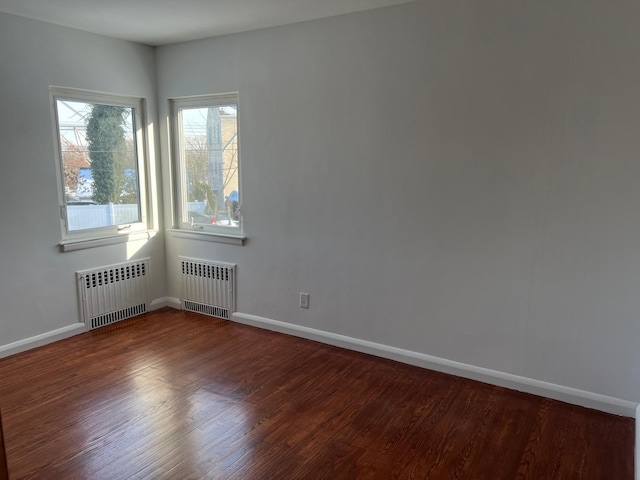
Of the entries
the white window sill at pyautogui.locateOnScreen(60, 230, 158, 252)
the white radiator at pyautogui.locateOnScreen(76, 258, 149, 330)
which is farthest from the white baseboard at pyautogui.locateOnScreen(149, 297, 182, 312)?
the white window sill at pyautogui.locateOnScreen(60, 230, 158, 252)

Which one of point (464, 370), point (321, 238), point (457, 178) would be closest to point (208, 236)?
point (321, 238)

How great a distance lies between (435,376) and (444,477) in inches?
40.8

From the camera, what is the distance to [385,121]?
10.4 feet

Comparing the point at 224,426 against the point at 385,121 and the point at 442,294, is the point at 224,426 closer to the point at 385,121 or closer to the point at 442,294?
the point at 442,294

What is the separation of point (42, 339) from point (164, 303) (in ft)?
3.92

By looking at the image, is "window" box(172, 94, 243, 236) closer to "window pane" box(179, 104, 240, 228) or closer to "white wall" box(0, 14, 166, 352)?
"window pane" box(179, 104, 240, 228)

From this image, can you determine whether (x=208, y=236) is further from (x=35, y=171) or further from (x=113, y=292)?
(x=35, y=171)

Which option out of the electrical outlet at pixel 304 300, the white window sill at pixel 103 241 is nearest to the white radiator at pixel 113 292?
the white window sill at pixel 103 241

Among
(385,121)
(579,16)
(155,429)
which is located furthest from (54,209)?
(579,16)

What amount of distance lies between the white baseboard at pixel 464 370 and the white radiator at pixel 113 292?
3.54 feet

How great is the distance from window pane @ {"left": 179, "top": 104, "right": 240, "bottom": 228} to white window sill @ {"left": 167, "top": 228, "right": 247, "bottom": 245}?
0.37 feet

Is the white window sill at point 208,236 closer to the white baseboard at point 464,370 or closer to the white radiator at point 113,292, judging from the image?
the white radiator at point 113,292

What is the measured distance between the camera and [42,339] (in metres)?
3.58

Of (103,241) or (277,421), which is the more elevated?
(103,241)
